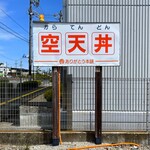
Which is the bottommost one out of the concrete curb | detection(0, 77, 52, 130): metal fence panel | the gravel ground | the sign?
the gravel ground

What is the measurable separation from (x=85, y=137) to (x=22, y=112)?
2.05m

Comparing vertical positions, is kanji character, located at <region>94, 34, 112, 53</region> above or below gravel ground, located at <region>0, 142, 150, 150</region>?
above

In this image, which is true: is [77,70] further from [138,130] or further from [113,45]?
[138,130]

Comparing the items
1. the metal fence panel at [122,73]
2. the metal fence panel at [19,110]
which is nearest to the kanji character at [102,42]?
the metal fence panel at [122,73]

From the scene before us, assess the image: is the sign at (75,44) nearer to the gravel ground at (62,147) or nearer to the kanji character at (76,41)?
the kanji character at (76,41)

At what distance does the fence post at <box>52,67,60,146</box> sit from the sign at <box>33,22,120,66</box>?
1.17 feet

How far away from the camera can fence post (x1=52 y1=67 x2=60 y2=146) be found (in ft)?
26.1

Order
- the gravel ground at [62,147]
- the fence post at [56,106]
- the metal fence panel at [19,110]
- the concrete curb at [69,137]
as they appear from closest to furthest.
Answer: the gravel ground at [62,147] < the fence post at [56,106] < the concrete curb at [69,137] < the metal fence panel at [19,110]

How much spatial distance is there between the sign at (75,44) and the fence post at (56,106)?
14.1 inches

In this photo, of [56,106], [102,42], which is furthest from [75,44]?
[56,106]

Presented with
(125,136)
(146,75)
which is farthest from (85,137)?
A: (146,75)

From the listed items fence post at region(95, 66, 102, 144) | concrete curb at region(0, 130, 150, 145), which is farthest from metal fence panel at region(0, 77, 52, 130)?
fence post at region(95, 66, 102, 144)

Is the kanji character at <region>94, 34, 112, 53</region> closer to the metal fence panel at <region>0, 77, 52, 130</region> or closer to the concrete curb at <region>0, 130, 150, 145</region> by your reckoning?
the metal fence panel at <region>0, 77, 52, 130</region>

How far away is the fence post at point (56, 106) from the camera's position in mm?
7961
